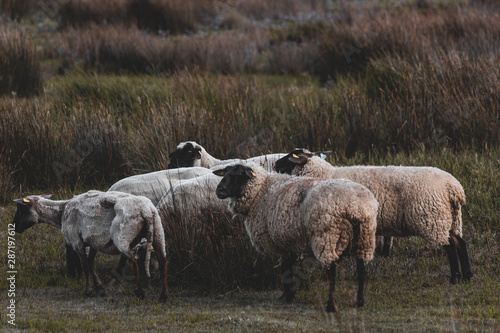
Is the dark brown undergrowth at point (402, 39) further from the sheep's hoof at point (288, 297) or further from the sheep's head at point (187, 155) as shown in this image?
the sheep's hoof at point (288, 297)

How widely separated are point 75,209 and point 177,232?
96 cm

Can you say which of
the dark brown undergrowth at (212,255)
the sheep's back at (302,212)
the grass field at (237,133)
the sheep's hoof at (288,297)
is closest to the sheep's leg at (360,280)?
the grass field at (237,133)

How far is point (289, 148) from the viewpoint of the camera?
9.55m

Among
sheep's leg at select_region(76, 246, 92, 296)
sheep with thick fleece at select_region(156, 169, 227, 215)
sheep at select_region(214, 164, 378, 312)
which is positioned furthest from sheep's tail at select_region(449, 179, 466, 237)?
sheep's leg at select_region(76, 246, 92, 296)

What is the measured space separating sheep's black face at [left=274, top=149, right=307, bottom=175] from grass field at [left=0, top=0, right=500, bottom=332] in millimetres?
780

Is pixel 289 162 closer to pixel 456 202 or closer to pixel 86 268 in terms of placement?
pixel 456 202

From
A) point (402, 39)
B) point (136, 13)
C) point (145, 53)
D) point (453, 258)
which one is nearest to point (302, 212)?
point (453, 258)

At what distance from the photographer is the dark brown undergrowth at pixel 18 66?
12.4 meters

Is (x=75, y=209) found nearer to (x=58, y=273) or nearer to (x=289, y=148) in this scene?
(x=58, y=273)

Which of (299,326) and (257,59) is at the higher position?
(257,59)

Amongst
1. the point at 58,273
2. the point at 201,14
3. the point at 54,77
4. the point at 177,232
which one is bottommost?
the point at 58,273

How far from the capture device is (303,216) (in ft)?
16.9

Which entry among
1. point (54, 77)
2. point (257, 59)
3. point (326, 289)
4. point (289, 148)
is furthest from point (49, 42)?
point (326, 289)

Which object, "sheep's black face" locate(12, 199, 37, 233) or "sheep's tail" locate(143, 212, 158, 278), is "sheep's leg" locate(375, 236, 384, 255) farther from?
"sheep's black face" locate(12, 199, 37, 233)
